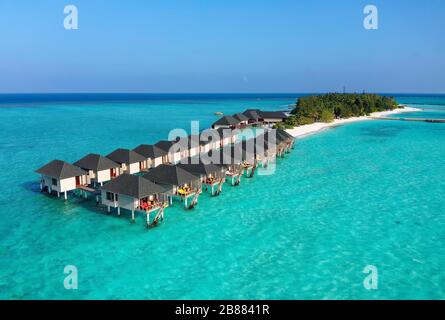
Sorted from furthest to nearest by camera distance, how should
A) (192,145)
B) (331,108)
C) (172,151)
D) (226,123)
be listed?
1. (331,108)
2. (226,123)
3. (192,145)
4. (172,151)

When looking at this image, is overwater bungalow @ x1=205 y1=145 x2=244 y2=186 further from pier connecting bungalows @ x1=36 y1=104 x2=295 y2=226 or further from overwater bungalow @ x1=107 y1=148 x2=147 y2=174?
overwater bungalow @ x1=107 y1=148 x2=147 y2=174

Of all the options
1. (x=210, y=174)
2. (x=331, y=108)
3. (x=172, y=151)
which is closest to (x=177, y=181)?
(x=210, y=174)

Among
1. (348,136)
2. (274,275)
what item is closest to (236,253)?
(274,275)

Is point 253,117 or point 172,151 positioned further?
point 253,117

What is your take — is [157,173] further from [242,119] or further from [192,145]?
[242,119]
